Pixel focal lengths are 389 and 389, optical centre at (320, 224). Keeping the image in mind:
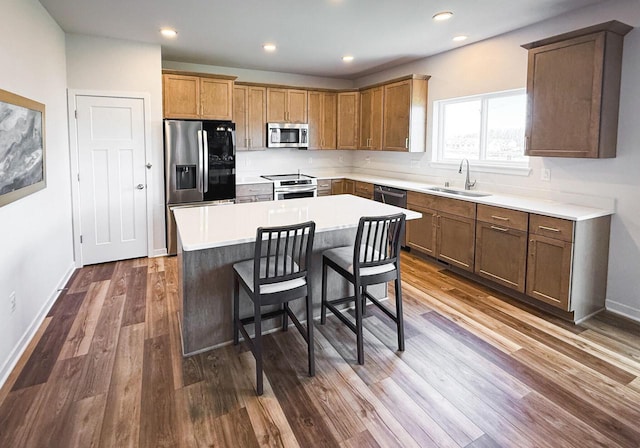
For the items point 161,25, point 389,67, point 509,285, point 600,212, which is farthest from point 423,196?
point 161,25

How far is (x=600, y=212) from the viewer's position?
319cm

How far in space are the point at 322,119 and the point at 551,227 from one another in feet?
13.4

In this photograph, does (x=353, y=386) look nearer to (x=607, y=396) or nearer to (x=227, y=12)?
(x=607, y=396)

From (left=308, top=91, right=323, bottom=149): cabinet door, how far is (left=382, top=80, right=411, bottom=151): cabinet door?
1176mm

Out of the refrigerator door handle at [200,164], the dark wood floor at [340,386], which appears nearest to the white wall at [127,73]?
the refrigerator door handle at [200,164]

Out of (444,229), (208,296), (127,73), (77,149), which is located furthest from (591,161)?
(77,149)

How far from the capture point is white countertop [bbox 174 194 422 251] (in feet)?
7.62

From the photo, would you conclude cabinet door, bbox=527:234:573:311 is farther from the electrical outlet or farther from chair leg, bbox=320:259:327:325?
chair leg, bbox=320:259:327:325

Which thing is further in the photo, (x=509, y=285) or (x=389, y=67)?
(x=389, y=67)

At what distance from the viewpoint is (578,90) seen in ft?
10.2

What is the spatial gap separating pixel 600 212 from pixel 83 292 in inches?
183

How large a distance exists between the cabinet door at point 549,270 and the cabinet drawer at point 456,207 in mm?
695

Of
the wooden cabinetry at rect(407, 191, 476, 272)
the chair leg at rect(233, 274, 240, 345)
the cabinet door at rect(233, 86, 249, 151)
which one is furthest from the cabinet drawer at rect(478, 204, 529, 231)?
the cabinet door at rect(233, 86, 249, 151)

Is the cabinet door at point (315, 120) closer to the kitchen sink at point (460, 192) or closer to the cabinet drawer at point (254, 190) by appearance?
the cabinet drawer at point (254, 190)
